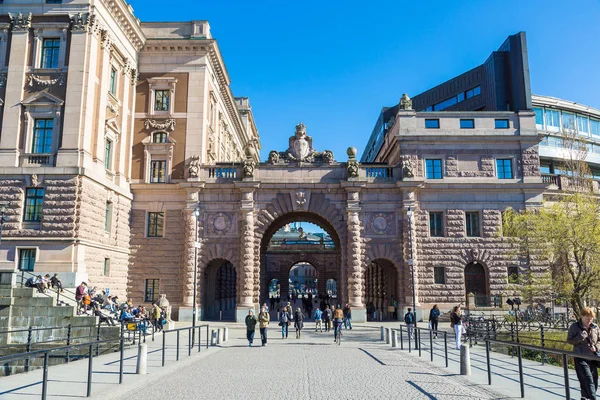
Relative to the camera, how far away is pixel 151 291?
3434 centimetres

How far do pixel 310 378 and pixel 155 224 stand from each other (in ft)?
79.7

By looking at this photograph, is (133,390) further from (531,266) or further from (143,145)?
(531,266)

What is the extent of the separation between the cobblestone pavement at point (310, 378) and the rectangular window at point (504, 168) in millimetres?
19761

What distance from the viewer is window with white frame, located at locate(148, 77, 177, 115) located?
36188 mm

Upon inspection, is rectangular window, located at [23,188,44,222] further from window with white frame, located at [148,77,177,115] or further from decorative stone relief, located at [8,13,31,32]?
window with white frame, located at [148,77,177,115]

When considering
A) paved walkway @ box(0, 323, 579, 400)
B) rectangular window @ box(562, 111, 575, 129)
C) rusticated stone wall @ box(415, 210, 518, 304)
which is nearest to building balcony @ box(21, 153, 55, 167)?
paved walkway @ box(0, 323, 579, 400)

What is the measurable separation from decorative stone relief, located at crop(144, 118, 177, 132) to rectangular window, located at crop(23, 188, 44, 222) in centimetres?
1028

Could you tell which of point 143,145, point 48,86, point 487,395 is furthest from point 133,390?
point 143,145

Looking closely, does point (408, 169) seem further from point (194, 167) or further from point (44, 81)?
point (44, 81)

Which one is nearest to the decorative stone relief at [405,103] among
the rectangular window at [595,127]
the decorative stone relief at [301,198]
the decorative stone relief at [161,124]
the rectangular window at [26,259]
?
the decorative stone relief at [301,198]

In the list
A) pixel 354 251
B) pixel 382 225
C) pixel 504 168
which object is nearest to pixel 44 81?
pixel 354 251

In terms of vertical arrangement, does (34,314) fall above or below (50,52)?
below

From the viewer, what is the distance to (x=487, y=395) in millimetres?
11086

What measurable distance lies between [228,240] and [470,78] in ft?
107
